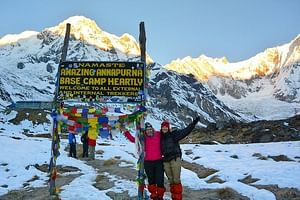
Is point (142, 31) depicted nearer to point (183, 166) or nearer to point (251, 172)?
point (251, 172)

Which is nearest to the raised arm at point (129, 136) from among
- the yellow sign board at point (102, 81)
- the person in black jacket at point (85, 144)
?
the yellow sign board at point (102, 81)

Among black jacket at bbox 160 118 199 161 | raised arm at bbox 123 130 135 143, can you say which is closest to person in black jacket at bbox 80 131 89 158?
raised arm at bbox 123 130 135 143

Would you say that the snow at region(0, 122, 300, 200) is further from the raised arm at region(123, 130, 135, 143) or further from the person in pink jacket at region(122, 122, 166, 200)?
the person in pink jacket at region(122, 122, 166, 200)

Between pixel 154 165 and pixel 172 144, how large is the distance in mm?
885

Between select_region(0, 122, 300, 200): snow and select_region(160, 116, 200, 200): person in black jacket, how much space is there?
2242mm

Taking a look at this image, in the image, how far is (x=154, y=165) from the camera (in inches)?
511

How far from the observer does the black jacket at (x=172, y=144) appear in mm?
12734

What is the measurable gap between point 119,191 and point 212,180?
401 centimetres

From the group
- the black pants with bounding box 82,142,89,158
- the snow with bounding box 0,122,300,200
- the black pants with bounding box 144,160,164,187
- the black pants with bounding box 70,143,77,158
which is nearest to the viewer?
the black pants with bounding box 144,160,164,187

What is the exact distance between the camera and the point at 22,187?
1714cm

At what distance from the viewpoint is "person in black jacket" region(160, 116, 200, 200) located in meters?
12.6

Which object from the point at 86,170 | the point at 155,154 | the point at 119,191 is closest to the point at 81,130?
the point at 119,191

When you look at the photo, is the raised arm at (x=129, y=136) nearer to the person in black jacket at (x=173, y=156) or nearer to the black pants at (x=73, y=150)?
the person in black jacket at (x=173, y=156)

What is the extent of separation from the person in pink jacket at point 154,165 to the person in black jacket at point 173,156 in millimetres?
197
